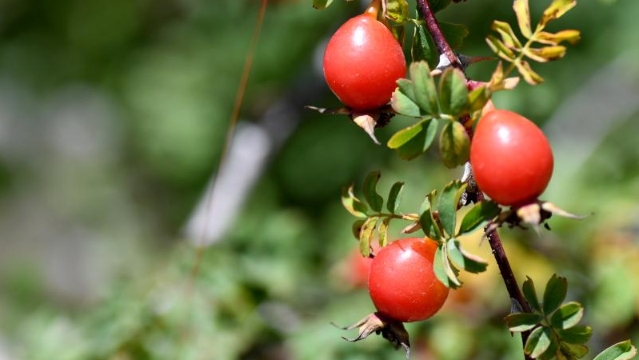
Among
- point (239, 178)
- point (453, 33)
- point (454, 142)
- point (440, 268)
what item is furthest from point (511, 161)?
point (239, 178)

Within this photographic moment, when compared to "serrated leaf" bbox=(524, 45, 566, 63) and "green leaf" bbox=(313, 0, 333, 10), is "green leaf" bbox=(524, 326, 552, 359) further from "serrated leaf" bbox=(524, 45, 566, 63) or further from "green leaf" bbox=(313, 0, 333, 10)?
"green leaf" bbox=(313, 0, 333, 10)

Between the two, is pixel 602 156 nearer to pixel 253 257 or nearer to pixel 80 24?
pixel 253 257

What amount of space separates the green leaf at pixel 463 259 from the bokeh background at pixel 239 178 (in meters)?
0.47

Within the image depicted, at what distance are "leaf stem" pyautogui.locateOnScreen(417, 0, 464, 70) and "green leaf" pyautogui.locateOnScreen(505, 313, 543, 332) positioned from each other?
0.93ft

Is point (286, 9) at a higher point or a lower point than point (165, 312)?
higher

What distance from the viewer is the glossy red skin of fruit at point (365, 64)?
98 cm

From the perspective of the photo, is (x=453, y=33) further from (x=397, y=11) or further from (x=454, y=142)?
(x=454, y=142)

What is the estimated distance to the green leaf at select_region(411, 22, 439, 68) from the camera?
3.38 ft

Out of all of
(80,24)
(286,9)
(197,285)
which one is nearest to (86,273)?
(80,24)

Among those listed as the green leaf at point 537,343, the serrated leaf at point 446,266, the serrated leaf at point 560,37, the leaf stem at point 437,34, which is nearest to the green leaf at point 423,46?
the leaf stem at point 437,34

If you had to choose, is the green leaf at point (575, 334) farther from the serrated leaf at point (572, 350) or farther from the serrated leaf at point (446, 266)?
the serrated leaf at point (446, 266)

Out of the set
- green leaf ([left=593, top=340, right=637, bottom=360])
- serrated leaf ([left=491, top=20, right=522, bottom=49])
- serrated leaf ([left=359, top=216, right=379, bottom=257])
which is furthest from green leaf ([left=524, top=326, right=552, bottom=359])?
serrated leaf ([left=491, top=20, right=522, bottom=49])

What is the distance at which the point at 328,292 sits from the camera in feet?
8.16

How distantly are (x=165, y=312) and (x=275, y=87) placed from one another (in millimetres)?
1505
